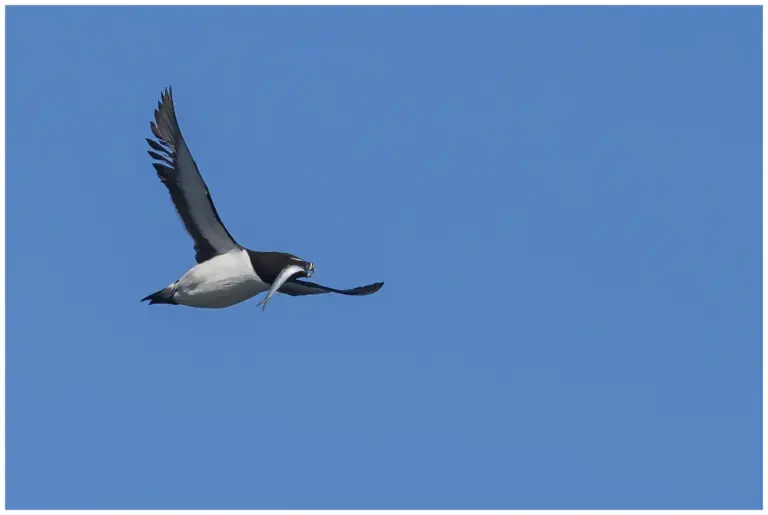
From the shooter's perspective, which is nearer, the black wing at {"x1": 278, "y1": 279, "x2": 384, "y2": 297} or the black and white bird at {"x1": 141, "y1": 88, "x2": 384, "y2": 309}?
the black and white bird at {"x1": 141, "y1": 88, "x2": 384, "y2": 309}

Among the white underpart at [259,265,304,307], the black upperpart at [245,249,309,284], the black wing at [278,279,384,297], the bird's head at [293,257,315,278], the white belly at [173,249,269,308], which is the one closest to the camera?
the white underpart at [259,265,304,307]

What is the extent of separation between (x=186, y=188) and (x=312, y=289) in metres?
4.39

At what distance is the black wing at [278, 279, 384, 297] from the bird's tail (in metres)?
2.65

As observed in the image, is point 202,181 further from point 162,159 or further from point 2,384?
point 2,384

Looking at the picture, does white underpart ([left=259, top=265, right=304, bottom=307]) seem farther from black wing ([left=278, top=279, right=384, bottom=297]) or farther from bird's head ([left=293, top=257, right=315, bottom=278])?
black wing ([left=278, top=279, right=384, bottom=297])

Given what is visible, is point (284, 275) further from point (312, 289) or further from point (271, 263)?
point (312, 289)

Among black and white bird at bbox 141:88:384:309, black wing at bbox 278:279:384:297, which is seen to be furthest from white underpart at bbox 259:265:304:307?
black wing at bbox 278:279:384:297

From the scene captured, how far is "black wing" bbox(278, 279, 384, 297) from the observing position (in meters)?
40.1

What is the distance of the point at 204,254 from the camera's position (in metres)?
39.1

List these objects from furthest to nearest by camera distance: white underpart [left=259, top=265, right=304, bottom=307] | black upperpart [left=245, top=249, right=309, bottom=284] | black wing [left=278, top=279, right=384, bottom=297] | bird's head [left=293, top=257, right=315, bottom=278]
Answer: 1. black wing [left=278, top=279, right=384, bottom=297]
2. black upperpart [left=245, top=249, right=309, bottom=284]
3. bird's head [left=293, top=257, right=315, bottom=278]
4. white underpart [left=259, top=265, right=304, bottom=307]

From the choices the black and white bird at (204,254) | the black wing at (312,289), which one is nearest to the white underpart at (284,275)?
the black and white bird at (204,254)

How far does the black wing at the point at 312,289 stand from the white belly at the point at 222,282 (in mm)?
1506

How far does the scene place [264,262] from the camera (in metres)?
38.2

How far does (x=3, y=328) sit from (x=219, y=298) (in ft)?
17.3
